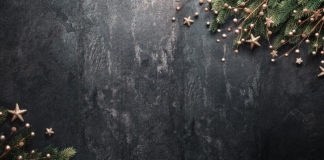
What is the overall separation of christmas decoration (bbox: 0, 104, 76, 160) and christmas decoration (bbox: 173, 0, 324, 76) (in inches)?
31.4

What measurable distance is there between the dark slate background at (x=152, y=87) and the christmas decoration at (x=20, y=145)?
0.05 meters

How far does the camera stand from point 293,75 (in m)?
1.60

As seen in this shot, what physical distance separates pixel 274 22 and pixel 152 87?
601 millimetres

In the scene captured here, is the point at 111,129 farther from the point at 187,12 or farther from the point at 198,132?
the point at 187,12

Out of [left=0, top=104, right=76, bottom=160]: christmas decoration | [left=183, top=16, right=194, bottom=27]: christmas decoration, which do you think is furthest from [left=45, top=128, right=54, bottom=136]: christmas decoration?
[left=183, top=16, right=194, bottom=27]: christmas decoration

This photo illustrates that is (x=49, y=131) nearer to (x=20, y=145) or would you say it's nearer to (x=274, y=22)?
(x=20, y=145)

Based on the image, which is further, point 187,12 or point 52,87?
point 187,12

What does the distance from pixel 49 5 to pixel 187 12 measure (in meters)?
0.61

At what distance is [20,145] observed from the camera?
1.35 meters

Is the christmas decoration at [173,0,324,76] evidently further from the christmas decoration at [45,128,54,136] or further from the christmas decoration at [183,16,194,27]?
the christmas decoration at [45,128,54,136]

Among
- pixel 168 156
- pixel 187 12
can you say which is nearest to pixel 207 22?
pixel 187 12

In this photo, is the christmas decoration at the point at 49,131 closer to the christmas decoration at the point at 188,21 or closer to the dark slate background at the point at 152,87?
the dark slate background at the point at 152,87

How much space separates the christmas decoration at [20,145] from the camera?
1365 millimetres

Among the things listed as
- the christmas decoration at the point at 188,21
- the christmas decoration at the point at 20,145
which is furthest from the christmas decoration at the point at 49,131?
the christmas decoration at the point at 188,21
